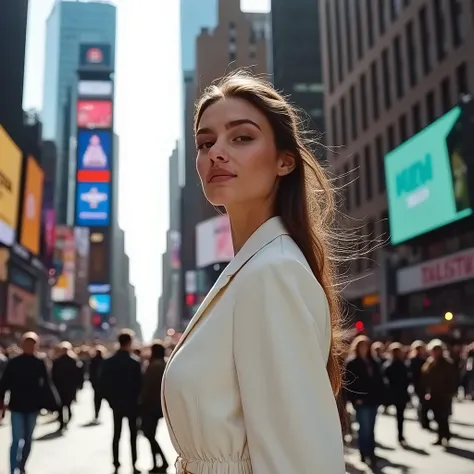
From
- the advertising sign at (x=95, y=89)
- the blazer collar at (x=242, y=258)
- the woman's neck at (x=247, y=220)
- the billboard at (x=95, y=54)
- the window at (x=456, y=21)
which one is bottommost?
the blazer collar at (x=242, y=258)

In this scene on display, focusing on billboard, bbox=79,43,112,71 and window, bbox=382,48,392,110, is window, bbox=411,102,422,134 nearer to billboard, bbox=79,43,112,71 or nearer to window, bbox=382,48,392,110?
window, bbox=382,48,392,110

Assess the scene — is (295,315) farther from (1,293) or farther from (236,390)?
(1,293)

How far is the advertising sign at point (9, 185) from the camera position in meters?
40.1

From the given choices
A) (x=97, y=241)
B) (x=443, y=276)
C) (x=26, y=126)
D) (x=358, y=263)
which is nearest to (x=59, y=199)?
(x=97, y=241)

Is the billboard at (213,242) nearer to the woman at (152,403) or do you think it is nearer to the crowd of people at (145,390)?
the crowd of people at (145,390)

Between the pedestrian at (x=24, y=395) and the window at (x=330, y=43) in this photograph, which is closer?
the pedestrian at (x=24, y=395)

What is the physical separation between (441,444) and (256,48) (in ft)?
405

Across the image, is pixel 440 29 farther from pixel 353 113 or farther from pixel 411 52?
pixel 353 113

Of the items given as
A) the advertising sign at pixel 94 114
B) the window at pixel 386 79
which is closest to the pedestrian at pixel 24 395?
the window at pixel 386 79

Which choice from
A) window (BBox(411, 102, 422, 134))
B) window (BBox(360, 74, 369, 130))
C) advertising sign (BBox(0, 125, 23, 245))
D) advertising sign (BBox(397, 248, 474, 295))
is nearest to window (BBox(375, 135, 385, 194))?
window (BBox(360, 74, 369, 130))

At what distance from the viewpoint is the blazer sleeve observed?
4.22 ft

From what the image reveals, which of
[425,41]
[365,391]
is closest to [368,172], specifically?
[425,41]

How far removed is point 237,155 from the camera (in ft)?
5.50

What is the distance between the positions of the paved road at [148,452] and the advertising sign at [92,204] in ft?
287
